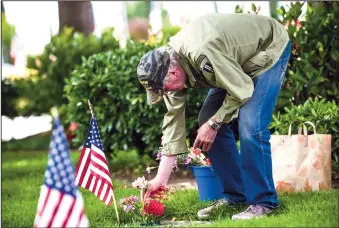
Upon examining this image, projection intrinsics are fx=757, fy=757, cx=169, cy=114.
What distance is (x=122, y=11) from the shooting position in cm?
1806

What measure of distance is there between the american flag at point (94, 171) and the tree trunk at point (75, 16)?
9.71m

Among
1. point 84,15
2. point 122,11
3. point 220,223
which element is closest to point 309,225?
point 220,223

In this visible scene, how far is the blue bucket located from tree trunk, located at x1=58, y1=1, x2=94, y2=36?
913cm

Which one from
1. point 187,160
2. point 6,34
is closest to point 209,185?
point 187,160

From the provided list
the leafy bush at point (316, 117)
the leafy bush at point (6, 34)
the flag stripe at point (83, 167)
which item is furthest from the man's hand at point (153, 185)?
the leafy bush at point (6, 34)

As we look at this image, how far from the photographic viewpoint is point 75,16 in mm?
14828

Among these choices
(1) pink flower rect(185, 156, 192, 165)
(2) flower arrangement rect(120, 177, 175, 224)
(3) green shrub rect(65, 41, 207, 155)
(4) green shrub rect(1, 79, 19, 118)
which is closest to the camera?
(2) flower arrangement rect(120, 177, 175, 224)

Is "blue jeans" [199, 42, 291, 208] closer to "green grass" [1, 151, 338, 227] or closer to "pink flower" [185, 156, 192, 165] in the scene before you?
"green grass" [1, 151, 338, 227]

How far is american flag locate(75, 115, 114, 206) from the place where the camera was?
5.14 meters

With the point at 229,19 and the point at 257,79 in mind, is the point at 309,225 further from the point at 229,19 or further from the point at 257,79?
the point at 229,19

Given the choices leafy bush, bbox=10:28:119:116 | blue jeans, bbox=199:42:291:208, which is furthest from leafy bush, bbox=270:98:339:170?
leafy bush, bbox=10:28:119:116

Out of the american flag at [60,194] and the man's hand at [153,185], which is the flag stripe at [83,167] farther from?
the american flag at [60,194]

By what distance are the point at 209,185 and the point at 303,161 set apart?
866mm

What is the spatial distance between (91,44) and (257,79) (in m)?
7.32
